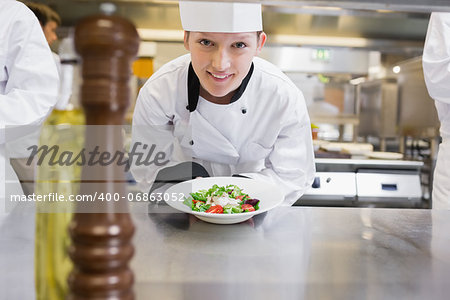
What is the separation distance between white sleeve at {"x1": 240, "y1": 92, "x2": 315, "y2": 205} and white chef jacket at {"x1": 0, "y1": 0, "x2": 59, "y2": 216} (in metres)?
0.88

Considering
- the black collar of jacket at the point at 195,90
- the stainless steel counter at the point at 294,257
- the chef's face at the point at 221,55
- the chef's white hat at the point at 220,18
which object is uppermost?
the chef's white hat at the point at 220,18

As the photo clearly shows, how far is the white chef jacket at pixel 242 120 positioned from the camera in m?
1.55

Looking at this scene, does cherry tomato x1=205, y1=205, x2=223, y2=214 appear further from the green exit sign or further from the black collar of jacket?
the green exit sign

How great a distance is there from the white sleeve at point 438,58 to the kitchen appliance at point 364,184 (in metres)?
1.24

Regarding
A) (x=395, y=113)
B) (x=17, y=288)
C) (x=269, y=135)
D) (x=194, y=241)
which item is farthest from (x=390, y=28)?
(x=17, y=288)

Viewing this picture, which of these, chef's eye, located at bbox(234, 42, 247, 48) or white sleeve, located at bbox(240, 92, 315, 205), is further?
white sleeve, located at bbox(240, 92, 315, 205)

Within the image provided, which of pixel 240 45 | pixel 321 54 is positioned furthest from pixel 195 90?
pixel 321 54

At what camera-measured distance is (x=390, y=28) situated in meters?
4.21

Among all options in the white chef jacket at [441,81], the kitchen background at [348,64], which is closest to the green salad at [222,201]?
the white chef jacket at [441,81]

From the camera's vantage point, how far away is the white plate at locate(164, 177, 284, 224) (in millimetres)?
928

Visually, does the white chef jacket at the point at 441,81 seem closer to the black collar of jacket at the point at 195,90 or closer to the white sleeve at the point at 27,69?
the black collar of jacket at the point at 195,90

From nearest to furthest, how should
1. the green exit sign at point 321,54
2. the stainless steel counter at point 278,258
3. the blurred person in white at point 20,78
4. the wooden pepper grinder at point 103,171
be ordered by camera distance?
the wooden pepper grinder at point 103,171 < the stainless steel counter at point 278,258 < the blurred person in white at point 20,78 < the green exit sign at point 321,54

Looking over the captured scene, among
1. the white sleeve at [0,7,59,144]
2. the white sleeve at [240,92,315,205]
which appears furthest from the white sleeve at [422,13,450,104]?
the white sleeve at [0,7,59,144]

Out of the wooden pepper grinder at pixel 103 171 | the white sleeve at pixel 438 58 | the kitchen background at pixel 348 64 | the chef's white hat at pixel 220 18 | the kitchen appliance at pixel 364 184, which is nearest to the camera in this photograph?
the wooden pepper grinder at pixel 103 171
